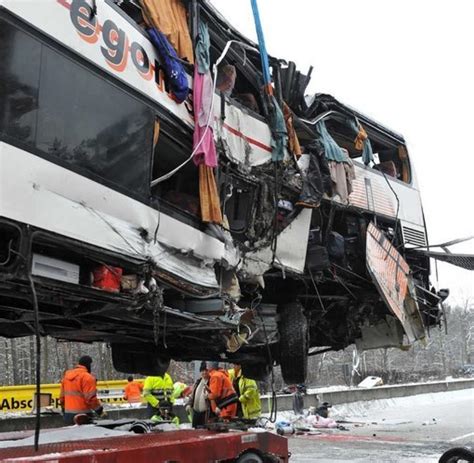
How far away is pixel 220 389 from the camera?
736 cm

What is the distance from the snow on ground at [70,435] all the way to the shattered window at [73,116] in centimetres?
222

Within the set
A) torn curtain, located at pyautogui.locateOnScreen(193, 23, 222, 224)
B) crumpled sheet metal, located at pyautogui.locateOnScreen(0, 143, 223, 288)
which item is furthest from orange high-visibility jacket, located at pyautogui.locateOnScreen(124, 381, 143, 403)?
torn curtain, located at pyautogui.locateOnScreen(193, 23, 222, 224)

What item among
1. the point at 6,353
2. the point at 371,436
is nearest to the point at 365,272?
the point at 371,436

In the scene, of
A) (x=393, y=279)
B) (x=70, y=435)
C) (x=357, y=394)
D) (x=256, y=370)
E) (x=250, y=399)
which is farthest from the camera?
(x=357, y=394)

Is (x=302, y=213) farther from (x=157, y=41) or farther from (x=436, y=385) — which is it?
(x=436, y=385)

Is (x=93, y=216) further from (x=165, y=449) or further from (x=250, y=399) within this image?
(x=250, y=399)

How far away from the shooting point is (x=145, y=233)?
11.4 feet

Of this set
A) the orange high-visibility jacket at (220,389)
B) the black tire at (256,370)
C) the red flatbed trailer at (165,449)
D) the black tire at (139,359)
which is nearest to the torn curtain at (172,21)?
the red flatbed trailer at (165,449)

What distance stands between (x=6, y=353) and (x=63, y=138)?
30478 mm

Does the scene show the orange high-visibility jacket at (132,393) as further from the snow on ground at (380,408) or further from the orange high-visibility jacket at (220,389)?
the orange high-visibility jacket at (220,389)

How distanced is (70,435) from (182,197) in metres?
2.15

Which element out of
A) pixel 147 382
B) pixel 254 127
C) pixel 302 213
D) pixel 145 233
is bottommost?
pixel 147 382

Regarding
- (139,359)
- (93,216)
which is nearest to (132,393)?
(139,359)

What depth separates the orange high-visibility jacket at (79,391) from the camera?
21.5ft
